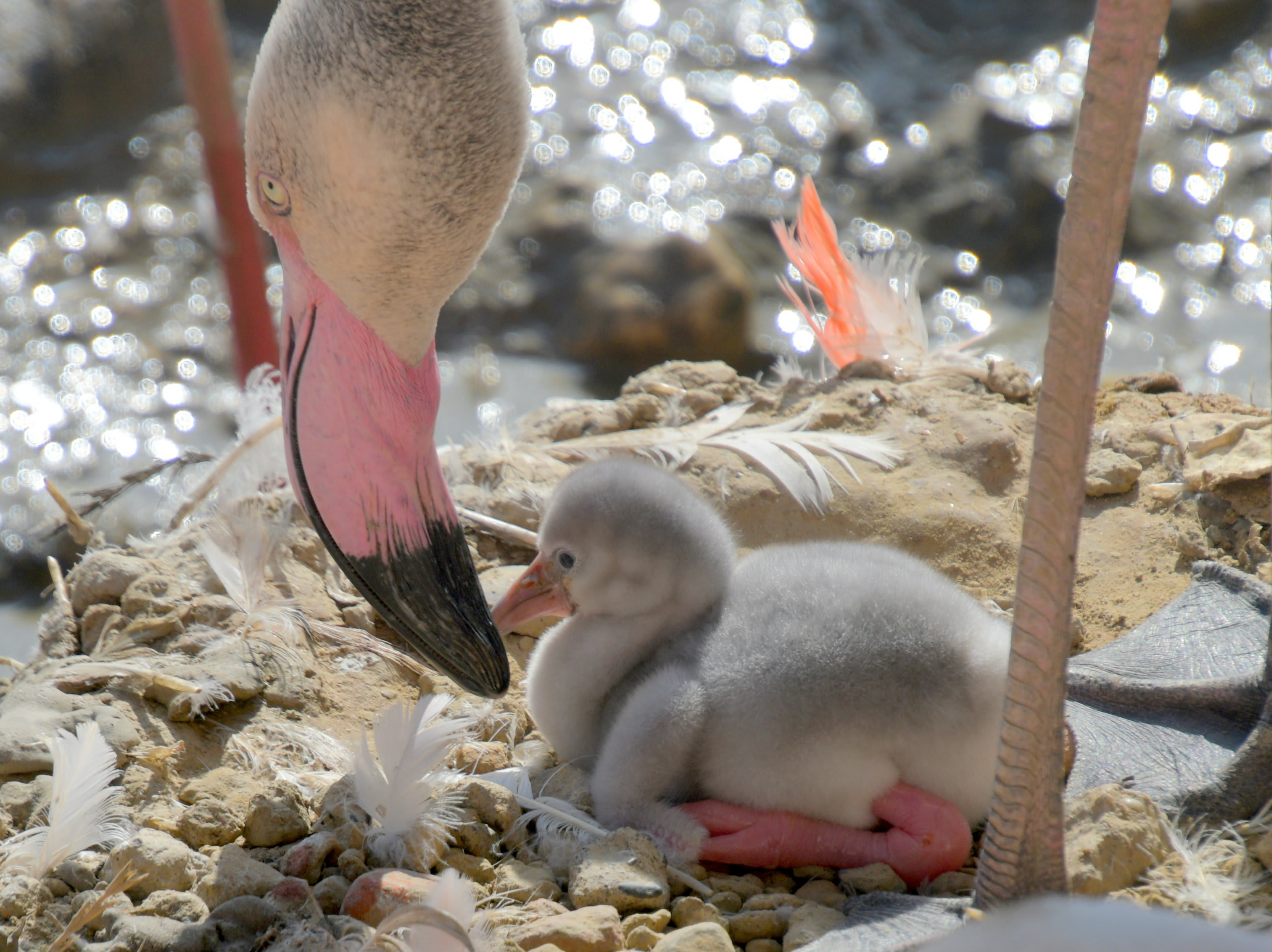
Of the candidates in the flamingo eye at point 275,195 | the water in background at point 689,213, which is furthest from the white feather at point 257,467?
the water in background at point 689,213

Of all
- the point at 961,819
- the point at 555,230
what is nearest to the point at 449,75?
the point at 961,819

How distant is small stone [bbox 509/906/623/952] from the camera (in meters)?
1.35

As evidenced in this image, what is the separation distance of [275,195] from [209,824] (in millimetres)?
802

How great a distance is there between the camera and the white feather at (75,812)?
143 cm

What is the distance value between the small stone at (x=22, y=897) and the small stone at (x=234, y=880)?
167 mm

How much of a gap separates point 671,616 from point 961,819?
0.48 m

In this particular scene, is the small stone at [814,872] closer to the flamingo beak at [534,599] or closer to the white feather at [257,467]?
the flamingo beak at [534,599]

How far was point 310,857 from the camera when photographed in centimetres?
150

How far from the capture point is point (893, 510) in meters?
2.39

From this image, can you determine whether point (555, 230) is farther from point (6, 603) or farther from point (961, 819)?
point (961, 819)

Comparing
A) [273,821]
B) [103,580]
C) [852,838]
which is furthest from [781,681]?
[103,580]

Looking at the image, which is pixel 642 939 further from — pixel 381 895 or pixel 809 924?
pixel 381 895

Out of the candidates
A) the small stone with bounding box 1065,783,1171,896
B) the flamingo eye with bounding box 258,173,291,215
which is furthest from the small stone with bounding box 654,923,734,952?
the flamingo eye with bounding box 258,173,291,215

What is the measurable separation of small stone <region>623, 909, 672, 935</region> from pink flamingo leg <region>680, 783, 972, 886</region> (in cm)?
11
